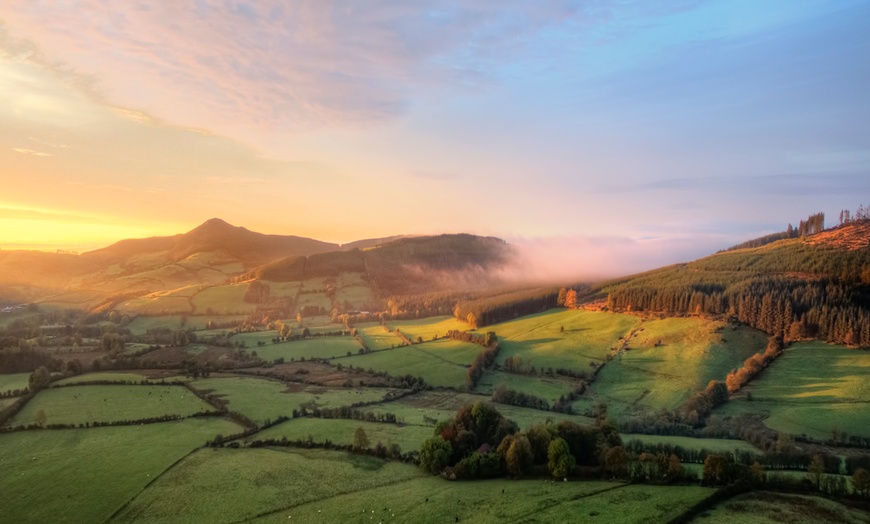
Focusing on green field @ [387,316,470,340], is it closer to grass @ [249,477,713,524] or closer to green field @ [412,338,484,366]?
green field @ [412,338,484,366]

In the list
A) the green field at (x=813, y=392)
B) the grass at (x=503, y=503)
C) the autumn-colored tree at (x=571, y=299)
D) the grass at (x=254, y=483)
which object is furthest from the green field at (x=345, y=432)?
the autumn-colored tree at (x=571, y=299)

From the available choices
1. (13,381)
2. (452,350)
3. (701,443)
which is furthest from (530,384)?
(13,381)

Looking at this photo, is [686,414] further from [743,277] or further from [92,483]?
[92,483]

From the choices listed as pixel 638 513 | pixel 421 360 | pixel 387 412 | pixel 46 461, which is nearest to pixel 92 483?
pixel 46 461

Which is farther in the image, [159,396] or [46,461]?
[159,396]

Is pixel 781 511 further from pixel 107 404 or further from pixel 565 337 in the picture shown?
pixel 107 404

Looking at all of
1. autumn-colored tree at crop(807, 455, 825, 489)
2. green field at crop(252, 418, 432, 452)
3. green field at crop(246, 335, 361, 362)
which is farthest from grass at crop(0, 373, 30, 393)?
autumn-colored tree at crop(807, 455, 825, 489)
